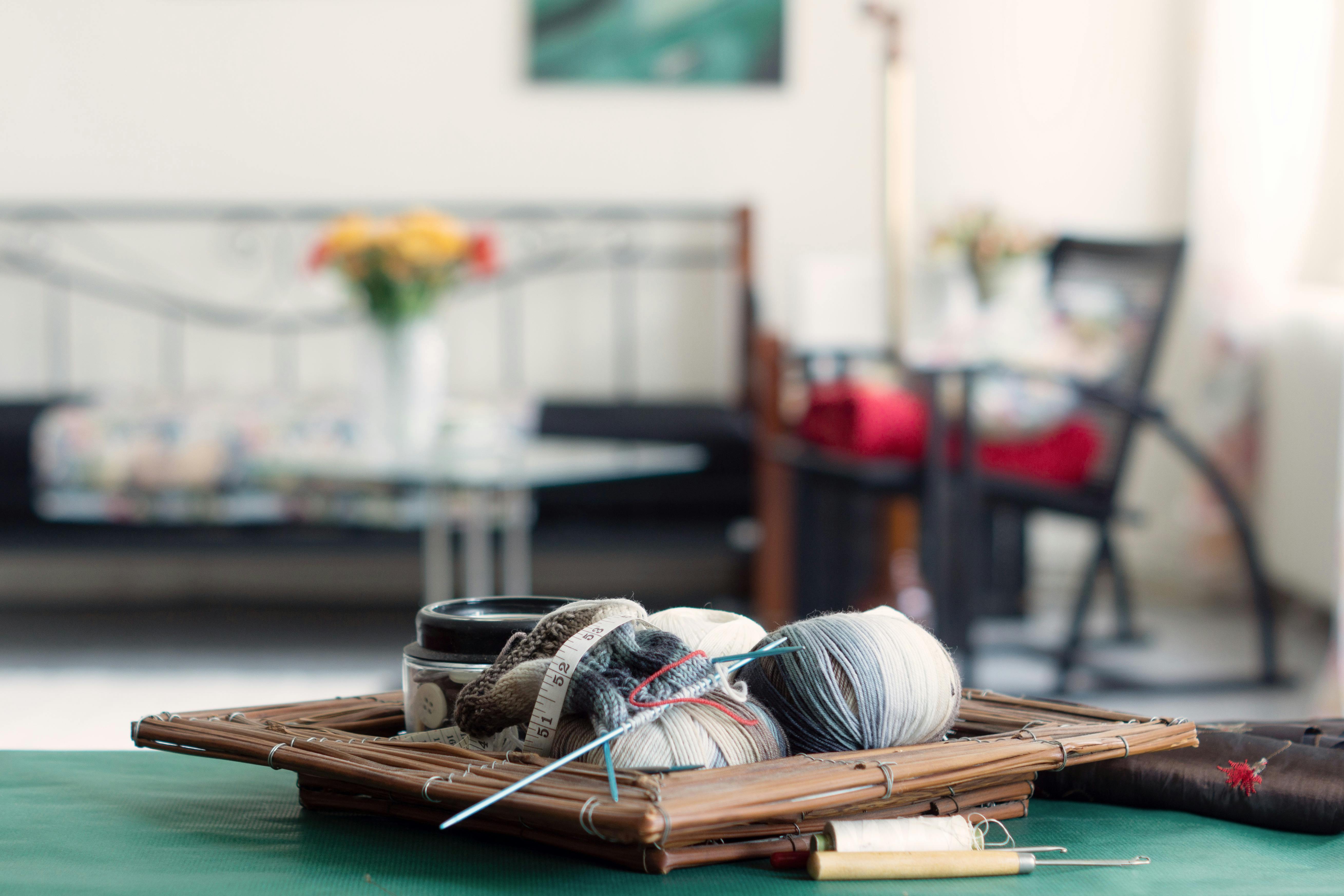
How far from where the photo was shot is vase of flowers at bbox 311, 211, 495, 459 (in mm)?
2213

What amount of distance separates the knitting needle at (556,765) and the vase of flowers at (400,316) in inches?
67.6

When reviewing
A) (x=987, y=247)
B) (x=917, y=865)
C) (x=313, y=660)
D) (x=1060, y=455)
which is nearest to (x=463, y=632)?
(x=917, y=865)

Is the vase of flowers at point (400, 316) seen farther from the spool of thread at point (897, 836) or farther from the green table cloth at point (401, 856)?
the spool of thread at point (897, 836)

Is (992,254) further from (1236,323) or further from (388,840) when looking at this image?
(388,840)

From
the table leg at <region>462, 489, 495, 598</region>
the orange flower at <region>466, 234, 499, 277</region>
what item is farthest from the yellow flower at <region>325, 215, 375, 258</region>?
the table leg at <region>462, 489, 495, 598</region>

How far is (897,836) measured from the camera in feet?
1.70

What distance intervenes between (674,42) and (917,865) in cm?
310

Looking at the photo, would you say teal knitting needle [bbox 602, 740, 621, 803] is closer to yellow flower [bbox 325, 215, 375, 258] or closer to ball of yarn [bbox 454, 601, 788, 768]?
ball of yarn [bbox 454, 601, 788, 768]

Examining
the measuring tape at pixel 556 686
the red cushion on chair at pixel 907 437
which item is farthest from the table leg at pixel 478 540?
the measuring tape at pixel 556 686

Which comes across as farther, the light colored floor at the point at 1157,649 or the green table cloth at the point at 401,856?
the light colored floor at the point at 1157,649

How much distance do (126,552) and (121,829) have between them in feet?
6.91

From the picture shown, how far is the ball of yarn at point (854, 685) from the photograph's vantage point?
0.54 m

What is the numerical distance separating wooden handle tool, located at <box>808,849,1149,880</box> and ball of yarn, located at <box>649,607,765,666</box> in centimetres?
9

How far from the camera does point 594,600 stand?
598mm
